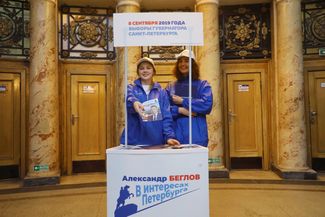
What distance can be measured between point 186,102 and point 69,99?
3426mm

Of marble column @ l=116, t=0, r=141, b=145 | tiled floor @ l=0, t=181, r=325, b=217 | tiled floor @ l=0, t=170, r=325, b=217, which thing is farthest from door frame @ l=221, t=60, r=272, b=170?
marble column @ l=116, t=0, r=141, b=145

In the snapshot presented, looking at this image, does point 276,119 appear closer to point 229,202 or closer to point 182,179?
point 229,202

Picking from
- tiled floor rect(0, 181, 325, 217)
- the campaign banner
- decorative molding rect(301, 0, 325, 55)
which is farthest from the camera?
decorative molding rect(301, 0, 325, 55)

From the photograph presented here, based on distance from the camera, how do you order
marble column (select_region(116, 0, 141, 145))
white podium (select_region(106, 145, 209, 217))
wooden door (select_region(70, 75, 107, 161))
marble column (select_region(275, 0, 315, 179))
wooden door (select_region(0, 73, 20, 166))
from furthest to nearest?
1. wooden door (select_region(70, 75, 107, 161))
2. wooden door (select_region(0, 73, 20, 166))
3. marble column (select_region(116, 0, 141, 145))
4. marble column (select_region(275, 0, 315, 179))
5. white podium (select_region(106, 145, 209, 217))

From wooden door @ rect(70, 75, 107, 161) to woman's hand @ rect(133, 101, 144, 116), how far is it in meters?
3.51

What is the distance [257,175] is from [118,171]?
379cm

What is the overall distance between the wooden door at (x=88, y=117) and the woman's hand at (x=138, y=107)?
11.5 ft

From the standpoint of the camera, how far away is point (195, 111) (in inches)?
104

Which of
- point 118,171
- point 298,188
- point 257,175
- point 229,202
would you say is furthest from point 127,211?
point 257,175

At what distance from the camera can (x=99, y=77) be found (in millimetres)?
5656

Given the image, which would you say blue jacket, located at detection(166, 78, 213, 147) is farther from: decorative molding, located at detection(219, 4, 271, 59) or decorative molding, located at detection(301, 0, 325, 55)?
decorative molding, located at detection(301, 0, 325, 55)

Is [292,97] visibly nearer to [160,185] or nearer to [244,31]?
[244,31]

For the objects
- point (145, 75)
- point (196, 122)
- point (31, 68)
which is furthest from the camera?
point (31, 68)

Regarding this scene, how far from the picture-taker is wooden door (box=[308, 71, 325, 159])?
550 cm
